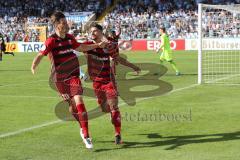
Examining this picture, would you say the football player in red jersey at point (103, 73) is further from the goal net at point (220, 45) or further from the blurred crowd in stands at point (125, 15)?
the blurred crowd in stands at point (125, 15)

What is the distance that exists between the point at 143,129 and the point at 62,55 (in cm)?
231

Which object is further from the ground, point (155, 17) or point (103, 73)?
point (155, 17)

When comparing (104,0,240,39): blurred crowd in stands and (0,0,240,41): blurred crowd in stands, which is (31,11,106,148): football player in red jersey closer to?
(0,0,240,41): blurred crowd in stands

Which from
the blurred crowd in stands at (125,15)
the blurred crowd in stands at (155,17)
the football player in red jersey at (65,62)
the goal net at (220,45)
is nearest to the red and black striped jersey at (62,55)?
the football player in red jersey at (65,62)

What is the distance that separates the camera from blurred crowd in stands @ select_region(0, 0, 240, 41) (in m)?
43.8

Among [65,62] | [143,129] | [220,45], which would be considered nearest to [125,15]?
[220,45]

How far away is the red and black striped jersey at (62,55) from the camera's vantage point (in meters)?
8.52

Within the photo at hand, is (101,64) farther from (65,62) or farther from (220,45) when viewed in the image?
(220,45)

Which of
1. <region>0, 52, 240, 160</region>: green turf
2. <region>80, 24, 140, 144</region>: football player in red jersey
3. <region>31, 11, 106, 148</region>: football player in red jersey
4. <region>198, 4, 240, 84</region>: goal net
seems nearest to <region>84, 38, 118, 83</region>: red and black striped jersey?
<region>80, 24, 140, 144</region>: football player in red jersey

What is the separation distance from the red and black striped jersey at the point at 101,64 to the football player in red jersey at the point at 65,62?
41cm

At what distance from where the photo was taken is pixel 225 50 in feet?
106

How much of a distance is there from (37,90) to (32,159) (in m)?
9.23

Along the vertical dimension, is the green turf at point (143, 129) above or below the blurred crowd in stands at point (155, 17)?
below

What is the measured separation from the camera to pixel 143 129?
9.92 metres
